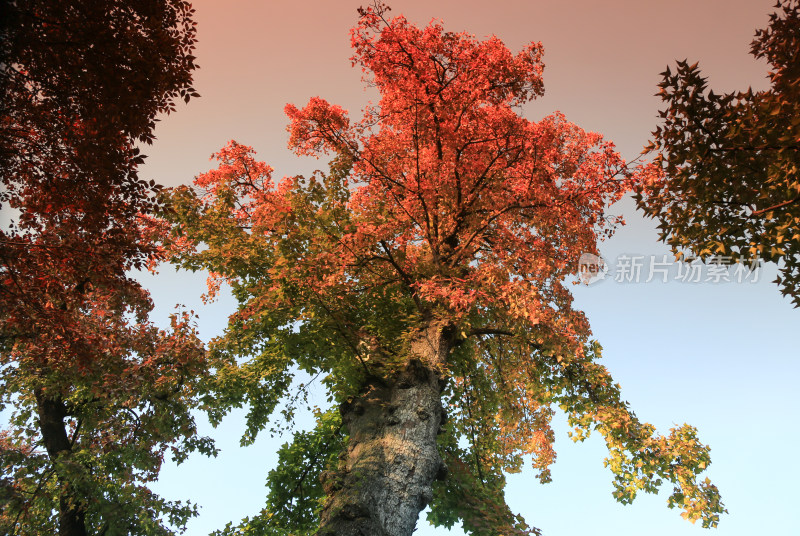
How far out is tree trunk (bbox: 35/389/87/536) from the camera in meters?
11.4

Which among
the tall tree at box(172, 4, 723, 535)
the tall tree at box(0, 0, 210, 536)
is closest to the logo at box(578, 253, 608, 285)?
the tall tree at box(172, 4, 723, 535)

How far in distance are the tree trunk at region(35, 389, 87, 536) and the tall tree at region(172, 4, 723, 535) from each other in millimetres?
4441

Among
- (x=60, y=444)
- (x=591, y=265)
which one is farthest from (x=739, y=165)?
(x=60, y=444)

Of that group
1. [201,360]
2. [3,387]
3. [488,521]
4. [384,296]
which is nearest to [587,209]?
[384,296]

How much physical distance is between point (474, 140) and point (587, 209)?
116 inches

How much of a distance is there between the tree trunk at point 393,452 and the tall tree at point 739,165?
4852 mm

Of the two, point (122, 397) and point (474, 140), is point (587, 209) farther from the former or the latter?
point (122, 397)

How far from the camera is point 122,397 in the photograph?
9.84 m

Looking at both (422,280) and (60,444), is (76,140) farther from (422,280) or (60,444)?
(60,444)

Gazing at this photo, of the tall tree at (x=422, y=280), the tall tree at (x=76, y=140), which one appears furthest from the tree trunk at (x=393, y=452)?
the tall tree at (x=76, y=140)

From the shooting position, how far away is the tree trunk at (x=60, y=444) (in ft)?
37.4

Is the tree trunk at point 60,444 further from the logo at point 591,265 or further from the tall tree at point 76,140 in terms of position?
the logo at point 591,265

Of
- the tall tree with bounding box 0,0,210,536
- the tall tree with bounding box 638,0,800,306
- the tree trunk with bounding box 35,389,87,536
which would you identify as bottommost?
the tree trunk with bounding box 35,389,87,536

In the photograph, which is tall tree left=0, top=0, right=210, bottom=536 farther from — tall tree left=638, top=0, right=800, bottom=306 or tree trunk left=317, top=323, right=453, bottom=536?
tall tree left=638, top=0, right=800, bottom=306
